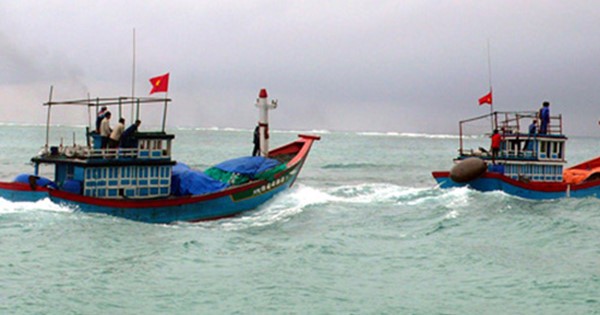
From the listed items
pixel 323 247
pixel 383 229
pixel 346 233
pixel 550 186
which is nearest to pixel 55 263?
pixel 323 247

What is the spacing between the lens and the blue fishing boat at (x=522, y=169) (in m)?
34.5

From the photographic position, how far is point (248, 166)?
31.2 meters

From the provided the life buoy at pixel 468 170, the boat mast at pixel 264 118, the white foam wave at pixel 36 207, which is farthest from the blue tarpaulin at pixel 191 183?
the life buoy at pixel 468 170

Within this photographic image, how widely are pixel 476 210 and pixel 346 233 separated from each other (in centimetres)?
737

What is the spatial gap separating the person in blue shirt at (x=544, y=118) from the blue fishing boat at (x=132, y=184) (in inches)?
565

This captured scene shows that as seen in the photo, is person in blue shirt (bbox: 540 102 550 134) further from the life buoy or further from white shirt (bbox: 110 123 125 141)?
white shirt (bbox: 110 123 125 141)

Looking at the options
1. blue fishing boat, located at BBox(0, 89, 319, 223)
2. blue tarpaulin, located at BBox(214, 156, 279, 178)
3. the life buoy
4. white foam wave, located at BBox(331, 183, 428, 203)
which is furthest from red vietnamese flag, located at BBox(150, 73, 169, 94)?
the life buoy

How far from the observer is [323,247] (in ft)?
75.6

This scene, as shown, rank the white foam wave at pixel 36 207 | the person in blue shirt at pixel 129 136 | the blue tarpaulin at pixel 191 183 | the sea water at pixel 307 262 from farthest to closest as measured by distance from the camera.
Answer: the blue tarpaulin at pixel 191 183 < the person in blue shirt at pixel 129 136 < the white foam wave at pixel 36 207 < the sea water at pixel 307 262

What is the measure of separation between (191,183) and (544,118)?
1743 cm

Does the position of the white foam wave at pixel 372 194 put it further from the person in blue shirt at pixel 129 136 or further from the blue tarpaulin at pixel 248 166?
the person in blue shirt at pixel 129 136

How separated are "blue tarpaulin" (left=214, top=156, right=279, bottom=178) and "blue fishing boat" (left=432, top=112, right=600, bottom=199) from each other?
8.77 meters

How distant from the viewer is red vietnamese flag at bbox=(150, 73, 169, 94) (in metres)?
27.5

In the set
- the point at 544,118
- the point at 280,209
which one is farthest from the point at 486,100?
the point at 280,209
